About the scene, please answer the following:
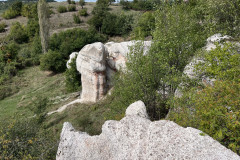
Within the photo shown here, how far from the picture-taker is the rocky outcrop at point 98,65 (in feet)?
73.8

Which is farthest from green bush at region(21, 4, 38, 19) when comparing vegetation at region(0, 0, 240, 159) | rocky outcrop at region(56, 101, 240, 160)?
rocky outcrop at region(56, 101, 240, 160)

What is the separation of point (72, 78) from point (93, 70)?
7.74 m

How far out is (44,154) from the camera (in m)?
10.8

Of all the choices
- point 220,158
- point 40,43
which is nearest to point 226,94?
point 220,158

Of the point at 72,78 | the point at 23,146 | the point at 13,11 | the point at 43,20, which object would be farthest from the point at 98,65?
the point at 13,11

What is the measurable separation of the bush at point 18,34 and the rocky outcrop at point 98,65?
144 ft

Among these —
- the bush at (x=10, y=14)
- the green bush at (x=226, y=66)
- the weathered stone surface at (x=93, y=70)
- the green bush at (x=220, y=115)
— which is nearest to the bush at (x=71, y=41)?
the weathered stone surface at (x=93, y=70)

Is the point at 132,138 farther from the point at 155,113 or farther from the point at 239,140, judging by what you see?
the point at 155,113

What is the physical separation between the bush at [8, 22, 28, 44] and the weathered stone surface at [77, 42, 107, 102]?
4416 centimetres

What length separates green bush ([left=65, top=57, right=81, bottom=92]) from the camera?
93.5 ft

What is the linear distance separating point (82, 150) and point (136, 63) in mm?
7327

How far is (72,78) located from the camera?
29.2 m

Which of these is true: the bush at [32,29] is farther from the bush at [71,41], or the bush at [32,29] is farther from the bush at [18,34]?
the bush at [71,41]

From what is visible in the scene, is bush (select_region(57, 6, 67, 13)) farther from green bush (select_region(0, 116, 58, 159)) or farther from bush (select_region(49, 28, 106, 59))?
green bush (select_region(0, 116, 58, 159))
